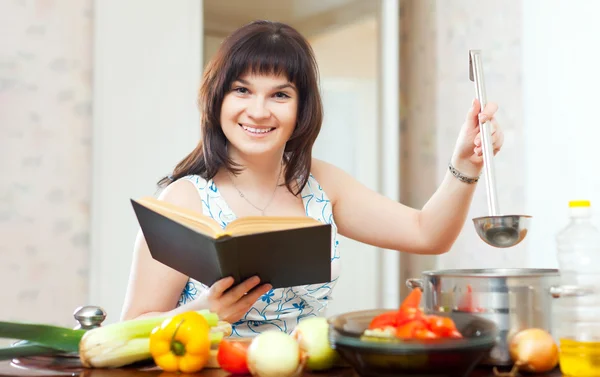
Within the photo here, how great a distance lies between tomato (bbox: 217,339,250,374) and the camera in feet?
3.29

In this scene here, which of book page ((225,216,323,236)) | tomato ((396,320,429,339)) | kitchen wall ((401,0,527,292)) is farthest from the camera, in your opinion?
kitchen wall ((401,0,527,292))

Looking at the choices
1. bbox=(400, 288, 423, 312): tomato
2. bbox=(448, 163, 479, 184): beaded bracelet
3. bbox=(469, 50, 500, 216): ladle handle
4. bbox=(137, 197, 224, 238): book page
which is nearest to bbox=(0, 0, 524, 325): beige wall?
bbox=(448, 163, 479, 184): beaded bracelet

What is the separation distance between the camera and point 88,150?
2.77 m

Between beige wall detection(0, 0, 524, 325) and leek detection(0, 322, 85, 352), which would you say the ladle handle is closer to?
leek detection(0, 322, 85, 352)

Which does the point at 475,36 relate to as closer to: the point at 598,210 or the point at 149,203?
the point at 598,210

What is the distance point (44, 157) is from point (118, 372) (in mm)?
1827

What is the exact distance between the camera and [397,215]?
190 cm

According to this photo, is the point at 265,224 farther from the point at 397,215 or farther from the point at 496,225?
the point at 397,215

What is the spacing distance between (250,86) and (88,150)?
1.32 metres

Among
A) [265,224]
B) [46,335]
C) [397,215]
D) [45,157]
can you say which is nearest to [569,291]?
[265,224]

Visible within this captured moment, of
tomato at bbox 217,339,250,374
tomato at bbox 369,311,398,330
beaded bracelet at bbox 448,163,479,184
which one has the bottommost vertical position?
tomato at bbox 217,339,250,374

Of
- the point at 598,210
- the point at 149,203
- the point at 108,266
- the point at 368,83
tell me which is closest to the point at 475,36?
the point at 368,83

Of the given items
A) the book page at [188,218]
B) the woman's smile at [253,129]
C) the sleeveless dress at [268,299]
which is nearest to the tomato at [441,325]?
the book page at [188,218]

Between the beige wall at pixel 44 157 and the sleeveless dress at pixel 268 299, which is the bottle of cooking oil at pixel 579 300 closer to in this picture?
the sleeveless dress at pixel 268 299
